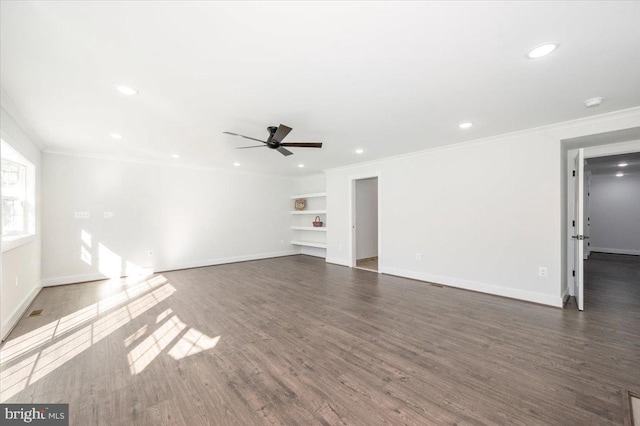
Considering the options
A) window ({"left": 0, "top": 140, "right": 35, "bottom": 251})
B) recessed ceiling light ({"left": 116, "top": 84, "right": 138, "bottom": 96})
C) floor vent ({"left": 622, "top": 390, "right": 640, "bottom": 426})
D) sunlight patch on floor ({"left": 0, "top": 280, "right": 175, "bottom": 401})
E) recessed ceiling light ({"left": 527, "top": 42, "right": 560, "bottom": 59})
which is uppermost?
recessed ceiling light ({"left": 527, "top": 42, "right": 560, "bottom": 59})

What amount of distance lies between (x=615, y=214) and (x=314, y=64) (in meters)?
10.8

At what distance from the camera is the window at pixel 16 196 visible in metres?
3.34

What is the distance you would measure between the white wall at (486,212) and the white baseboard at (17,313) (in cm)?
554

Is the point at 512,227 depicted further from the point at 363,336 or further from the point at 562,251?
the point at 363,336

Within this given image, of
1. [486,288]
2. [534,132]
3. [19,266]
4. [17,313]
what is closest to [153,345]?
[17,313]

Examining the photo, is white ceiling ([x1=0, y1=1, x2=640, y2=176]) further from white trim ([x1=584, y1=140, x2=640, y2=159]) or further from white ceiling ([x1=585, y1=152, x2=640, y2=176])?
white ceiling ([x1=585, y1=152, x2=640, y2=176])

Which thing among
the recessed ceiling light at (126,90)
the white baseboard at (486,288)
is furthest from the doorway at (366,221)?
the recessed ceiling light at (126,90)

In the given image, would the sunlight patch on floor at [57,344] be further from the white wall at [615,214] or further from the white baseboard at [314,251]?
the white wall at [615,214]

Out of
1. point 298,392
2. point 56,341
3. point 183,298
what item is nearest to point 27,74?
point 56,341

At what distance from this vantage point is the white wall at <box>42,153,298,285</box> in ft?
15.8

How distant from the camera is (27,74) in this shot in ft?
7.13

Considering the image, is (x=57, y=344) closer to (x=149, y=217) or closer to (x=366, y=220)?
(x=149, y=217)

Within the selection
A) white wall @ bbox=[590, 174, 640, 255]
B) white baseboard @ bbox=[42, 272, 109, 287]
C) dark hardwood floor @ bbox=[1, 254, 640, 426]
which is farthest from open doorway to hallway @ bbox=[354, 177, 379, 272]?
white wall @ bbox=[590, 174, 640, 255]

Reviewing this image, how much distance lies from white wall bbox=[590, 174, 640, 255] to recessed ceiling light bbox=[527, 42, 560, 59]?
937 centimetres
